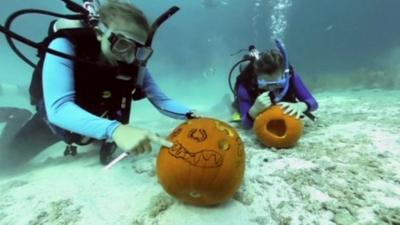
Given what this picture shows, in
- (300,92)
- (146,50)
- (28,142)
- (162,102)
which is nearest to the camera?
(146,50)

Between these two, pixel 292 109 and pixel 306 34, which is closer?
pixel 292 109

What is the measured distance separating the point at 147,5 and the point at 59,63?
60.1 metres

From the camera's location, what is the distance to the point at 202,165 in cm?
235

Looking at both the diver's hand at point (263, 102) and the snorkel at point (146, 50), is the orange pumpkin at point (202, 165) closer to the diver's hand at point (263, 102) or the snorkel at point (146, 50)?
the snorkel at point (146, 50)

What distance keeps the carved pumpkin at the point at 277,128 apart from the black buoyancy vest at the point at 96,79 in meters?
1.62

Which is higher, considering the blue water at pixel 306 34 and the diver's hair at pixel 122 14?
the diver's hair at pixel 122 14

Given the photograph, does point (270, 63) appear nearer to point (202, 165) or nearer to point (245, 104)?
point (245, 104)

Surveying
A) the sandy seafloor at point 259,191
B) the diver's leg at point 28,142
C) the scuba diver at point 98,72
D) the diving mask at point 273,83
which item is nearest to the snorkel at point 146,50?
the scuba diver at point 98,72

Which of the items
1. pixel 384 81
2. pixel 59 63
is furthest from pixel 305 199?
pixel 384 81

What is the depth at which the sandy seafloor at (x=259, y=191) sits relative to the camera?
2529 mm

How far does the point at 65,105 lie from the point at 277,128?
260 centimetres

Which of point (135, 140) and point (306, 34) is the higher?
point (135, 140)

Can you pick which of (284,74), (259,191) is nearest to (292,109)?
(284,74)

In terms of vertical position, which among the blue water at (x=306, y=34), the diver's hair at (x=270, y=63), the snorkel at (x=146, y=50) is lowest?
the blue water at (x=306, y=34)
